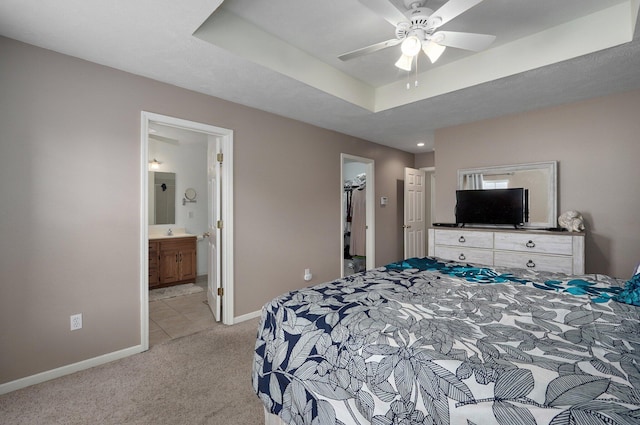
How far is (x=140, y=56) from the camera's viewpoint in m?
2.27

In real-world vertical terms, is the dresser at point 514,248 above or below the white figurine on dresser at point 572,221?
below

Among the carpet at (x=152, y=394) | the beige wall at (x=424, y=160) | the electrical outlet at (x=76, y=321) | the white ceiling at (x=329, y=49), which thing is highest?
the white ceiling at (x=329, y=49)

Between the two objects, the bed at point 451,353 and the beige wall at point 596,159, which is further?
the beige wall at point 596,159

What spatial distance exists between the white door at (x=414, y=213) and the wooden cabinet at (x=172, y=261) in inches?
146

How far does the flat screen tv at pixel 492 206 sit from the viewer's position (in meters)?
3.41

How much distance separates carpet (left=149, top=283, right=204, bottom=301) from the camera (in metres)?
4.10

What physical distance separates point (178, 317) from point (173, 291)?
1.15 m

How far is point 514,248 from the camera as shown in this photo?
9.92 ft

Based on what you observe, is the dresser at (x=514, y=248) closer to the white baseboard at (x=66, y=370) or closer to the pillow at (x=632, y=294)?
the pillow at (x=632, y=294)

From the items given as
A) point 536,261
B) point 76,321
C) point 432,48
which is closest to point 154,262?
point 76,321

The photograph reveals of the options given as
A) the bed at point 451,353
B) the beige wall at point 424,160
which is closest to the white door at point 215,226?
the bed at point 451,353

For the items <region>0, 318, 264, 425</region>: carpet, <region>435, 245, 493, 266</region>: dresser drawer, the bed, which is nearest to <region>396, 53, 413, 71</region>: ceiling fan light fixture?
the bed

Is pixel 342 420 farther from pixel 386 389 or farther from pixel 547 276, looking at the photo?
pixel 547 276

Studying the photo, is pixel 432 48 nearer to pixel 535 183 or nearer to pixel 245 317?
pixel 535 183
